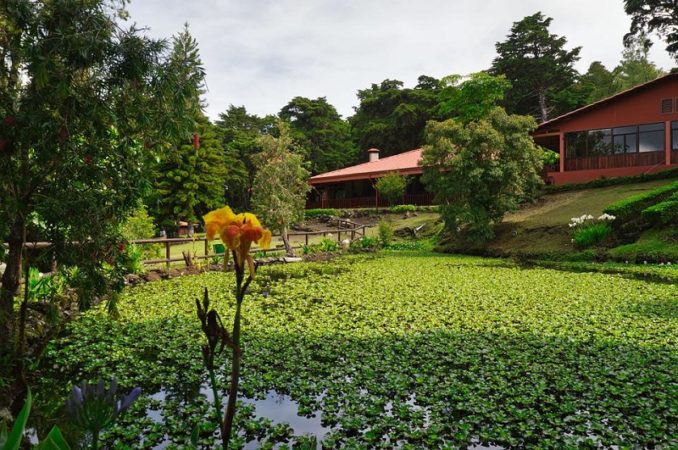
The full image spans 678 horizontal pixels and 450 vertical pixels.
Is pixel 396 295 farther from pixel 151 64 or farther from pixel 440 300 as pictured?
pixel 151 64

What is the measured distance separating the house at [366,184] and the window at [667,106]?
35.8 ft

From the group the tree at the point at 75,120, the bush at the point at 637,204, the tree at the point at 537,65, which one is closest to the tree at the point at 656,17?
the tree at the point at 537,65

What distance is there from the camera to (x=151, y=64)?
12.5ft

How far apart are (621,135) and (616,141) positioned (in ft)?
1.05

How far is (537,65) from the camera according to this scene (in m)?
31.1

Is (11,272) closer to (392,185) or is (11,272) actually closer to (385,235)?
(385,235)

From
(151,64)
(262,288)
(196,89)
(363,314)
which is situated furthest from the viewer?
(262,288)

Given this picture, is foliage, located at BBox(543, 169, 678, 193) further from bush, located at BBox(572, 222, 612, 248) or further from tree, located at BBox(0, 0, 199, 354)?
tree, located at BBox(0, 0, 199, 354)

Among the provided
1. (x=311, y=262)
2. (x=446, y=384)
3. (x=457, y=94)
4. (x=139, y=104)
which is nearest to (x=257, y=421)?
(x=446, y=384)

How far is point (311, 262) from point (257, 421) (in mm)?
11005

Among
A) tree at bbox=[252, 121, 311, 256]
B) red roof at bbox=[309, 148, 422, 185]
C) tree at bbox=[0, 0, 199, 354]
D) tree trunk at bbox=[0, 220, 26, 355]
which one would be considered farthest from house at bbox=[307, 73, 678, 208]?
tree trunk at bbox=[0, 220, 26, 355]

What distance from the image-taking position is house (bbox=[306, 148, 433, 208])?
87.2ft

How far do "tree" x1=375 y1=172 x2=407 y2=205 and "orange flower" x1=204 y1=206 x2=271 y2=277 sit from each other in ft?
75.6

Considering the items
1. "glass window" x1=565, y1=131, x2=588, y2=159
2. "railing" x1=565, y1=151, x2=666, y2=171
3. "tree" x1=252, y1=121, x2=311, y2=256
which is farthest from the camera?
"glass window" x1=565, y1=131, x2=588, y2=159
